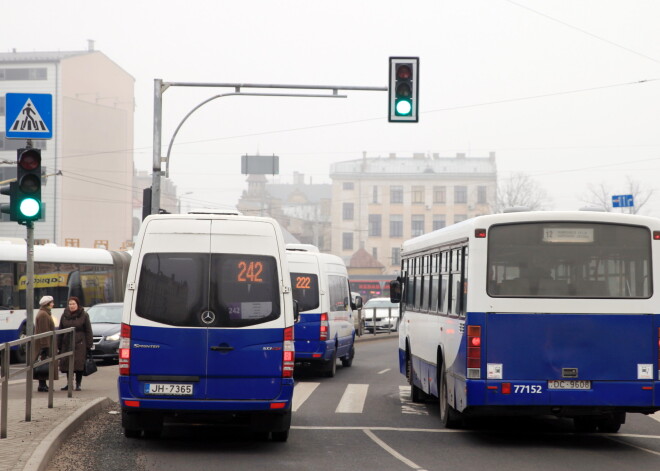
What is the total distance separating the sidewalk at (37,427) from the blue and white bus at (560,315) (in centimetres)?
440

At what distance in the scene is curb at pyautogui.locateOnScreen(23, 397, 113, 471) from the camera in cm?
970

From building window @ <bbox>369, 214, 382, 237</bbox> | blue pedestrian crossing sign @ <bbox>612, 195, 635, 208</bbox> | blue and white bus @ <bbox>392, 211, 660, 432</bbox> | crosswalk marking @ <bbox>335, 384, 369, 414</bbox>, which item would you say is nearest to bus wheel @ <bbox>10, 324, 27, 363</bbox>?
blue and white bus @ <bbox>392, 211, 660, 432</bbox>

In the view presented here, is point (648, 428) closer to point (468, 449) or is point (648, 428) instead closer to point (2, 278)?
point (468, 449)

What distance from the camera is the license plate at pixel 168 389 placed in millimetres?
11789

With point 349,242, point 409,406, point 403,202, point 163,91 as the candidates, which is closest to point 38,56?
point 349,242

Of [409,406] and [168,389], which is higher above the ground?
[168,389]

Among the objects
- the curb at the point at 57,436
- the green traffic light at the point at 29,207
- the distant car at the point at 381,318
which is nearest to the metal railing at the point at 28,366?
the curb at the point at 57,436

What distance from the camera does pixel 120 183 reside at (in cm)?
9969

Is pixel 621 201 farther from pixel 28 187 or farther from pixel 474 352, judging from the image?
pixel 474 352

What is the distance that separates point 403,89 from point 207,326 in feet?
25.9

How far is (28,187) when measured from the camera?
581 inches

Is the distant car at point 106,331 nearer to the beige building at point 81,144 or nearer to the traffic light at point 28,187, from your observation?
the traffic light at point 28,187

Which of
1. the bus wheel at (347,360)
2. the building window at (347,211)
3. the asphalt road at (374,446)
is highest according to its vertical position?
the building window at (347,211)

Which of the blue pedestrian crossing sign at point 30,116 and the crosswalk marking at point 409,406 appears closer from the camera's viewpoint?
the blue pedestrian crossing sign at point 30,116
